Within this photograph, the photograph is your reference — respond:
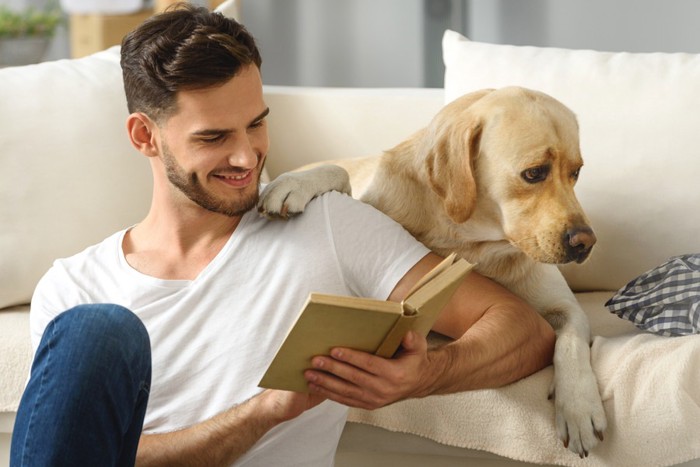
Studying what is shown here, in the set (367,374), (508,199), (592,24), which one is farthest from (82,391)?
(592,24)

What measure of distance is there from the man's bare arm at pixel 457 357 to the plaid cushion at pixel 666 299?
0.62 ft

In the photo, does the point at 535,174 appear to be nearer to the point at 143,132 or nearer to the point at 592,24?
the point at 143,132

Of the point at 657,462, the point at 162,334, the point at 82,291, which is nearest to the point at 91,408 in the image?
the point at 162,334

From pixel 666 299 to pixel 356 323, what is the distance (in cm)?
76

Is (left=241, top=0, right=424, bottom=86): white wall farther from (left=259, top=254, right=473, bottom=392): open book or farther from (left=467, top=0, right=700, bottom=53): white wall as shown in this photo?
(left=259, top=254, right=473, bottom=392): open book

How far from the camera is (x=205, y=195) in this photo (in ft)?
5.30

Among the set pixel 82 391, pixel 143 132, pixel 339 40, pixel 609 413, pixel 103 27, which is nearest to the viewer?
pixel 82 391

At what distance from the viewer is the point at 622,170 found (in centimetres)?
196

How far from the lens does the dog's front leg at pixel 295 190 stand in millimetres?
1631

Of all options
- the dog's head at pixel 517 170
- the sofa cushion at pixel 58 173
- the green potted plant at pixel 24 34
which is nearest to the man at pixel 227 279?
the dog's head at pixel 517 170

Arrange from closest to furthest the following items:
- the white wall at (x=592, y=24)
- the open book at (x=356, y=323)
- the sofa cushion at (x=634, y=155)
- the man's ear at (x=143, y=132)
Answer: the open book at (x=356, y=323), the man's ear at (x=143, y=132), the sofa cushion at (x=634, y=155), the white wall at (x=592, y=24)

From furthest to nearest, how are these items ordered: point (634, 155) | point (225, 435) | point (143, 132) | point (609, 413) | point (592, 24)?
point (592, 24), point (634, 155), point (143, 132), point (609, 413), point (225, 435)

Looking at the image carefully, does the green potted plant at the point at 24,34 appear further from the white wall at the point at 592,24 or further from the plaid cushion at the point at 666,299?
the plaid cushion at the point at 666,299

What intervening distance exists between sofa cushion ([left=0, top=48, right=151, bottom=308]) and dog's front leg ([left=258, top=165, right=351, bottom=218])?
587 mm
